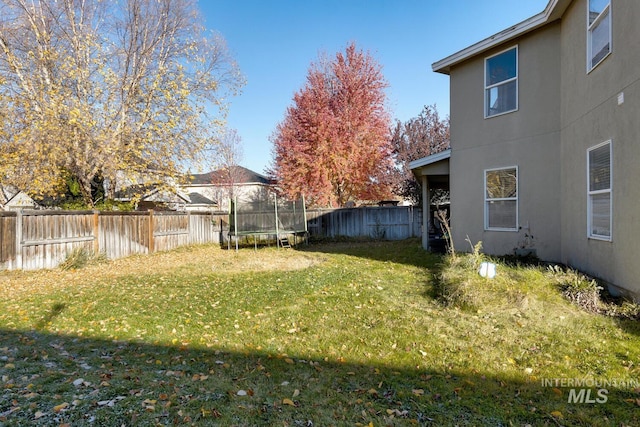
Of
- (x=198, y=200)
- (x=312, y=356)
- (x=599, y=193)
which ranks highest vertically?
(x=198, y=200)

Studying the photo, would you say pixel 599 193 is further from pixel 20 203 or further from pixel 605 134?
pixel 20 203

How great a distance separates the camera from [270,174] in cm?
2627

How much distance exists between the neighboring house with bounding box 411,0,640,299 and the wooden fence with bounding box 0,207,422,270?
7.12 metres

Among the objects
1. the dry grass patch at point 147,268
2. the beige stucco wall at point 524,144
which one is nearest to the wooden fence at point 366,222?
the dry grass patch at point 147,268

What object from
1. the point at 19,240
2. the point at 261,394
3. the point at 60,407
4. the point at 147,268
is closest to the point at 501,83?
the point at 261,394

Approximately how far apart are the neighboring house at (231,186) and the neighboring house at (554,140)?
2388cm

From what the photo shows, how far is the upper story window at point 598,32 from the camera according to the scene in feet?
18.1

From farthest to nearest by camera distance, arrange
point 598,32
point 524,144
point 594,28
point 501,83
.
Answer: point 501,83
point 524,144
point 594,28
point 598,32

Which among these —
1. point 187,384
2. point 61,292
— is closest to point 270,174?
point 61,292

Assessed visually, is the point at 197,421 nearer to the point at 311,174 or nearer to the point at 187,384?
the point at 187,384

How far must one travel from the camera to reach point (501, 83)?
8.32m

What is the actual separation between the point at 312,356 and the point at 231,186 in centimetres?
2962

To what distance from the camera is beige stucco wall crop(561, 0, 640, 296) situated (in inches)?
186

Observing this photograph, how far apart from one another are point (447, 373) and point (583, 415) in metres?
1.07
